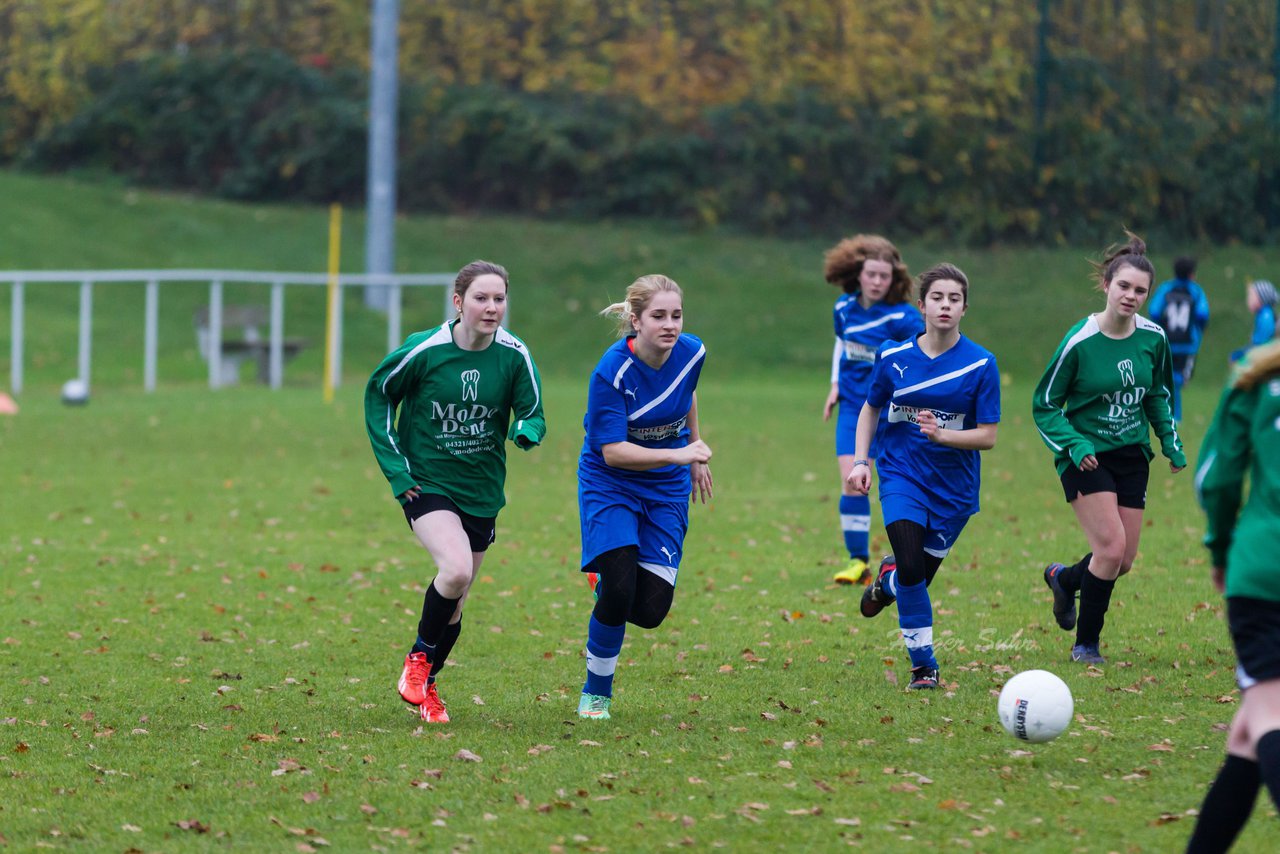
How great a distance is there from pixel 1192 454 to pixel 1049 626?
8.58 m

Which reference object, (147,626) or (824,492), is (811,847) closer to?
(147,626)

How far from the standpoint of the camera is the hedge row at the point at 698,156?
3153cm

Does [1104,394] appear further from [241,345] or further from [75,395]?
[241,345]

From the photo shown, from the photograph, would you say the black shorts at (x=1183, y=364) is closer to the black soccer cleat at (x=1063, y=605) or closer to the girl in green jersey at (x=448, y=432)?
the black soccer cleat at (x=1063, y=605)

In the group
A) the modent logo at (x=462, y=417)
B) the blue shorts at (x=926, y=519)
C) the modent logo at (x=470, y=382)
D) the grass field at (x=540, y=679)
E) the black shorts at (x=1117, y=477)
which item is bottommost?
the grass field at (x=540, y=679)

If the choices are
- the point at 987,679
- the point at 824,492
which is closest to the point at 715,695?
the point at 987,679

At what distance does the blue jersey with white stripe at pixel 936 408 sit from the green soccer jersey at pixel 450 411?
1.66 meters

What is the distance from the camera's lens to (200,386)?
25.3 meters

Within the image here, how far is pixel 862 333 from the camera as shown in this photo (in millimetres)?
10070

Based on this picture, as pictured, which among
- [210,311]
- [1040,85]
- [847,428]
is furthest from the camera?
[1040,85]

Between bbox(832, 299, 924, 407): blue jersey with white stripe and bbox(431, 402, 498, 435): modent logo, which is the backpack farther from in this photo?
bbox(431, 402, 498, 435): modent logo

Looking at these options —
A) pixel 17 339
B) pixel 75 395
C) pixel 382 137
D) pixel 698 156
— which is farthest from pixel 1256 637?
pixel 698 156

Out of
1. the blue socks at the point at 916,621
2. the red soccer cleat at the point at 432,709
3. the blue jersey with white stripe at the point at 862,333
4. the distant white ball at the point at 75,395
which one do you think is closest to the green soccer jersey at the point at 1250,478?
the blue socks at the point at 916,621

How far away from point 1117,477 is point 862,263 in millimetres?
2834
